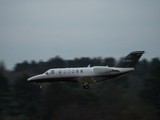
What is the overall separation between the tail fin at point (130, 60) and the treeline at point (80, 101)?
12.6 m

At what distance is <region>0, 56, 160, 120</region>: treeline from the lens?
53.3 metres

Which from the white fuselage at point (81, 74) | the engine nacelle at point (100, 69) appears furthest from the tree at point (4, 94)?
the engine nacelle at point (100, 69)

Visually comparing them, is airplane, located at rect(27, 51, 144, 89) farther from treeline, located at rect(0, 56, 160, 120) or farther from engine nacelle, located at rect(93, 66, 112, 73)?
treeline, located at rect(0, 56, 160, 120)

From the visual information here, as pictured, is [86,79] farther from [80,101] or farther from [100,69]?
[80,101]

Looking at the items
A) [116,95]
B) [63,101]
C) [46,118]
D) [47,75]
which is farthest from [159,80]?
[47,75]

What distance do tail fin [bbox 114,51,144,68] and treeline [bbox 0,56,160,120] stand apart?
12.6 metres

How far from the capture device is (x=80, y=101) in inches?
2520

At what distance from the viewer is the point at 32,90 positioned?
7419 centimetres

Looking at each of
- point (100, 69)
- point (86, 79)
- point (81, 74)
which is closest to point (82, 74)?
point (81, 74)

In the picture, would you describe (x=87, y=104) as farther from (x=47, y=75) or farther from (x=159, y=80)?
(x=47, y=75)

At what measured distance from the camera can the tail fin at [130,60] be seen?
40.2 meters

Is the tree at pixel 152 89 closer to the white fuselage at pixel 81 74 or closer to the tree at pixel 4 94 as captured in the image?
the white fuselage at pixel 81 74

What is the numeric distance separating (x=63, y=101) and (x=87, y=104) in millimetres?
5711

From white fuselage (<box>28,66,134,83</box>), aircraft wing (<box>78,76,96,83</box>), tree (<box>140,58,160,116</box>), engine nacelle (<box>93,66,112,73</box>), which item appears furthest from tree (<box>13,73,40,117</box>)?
engine nacelle (<box>93,66,112,73</box>)
